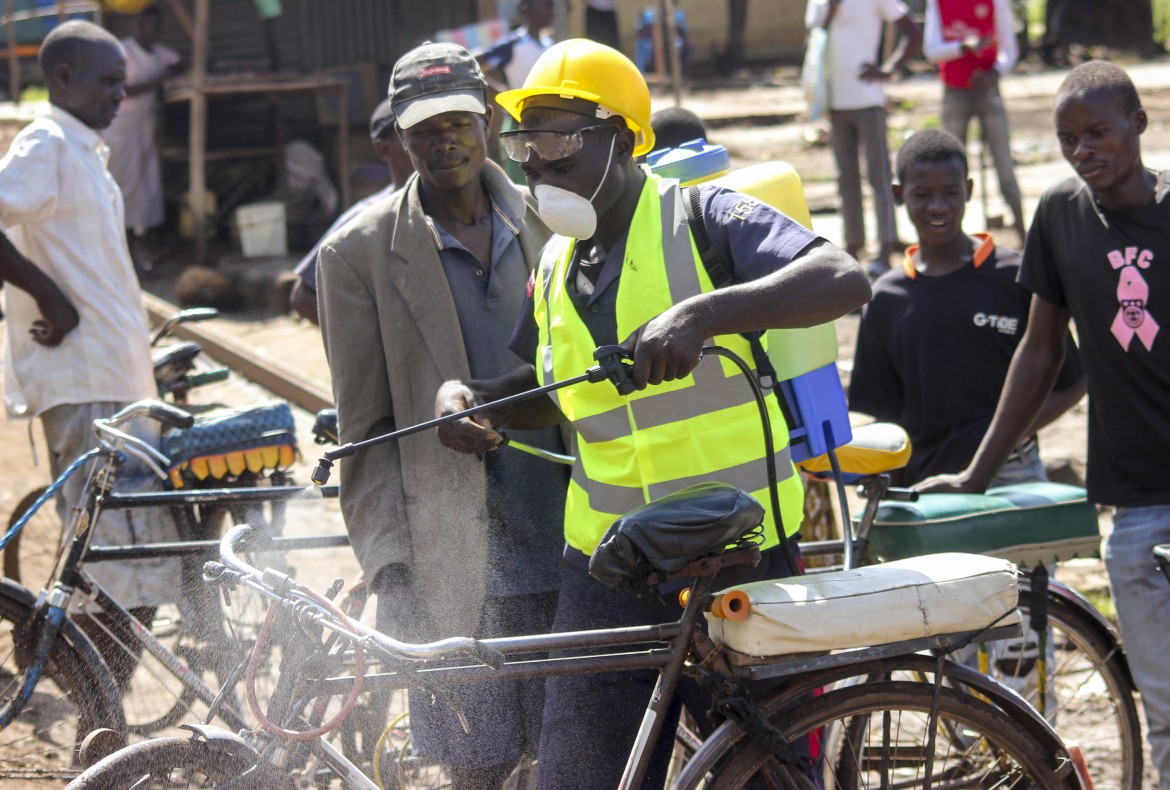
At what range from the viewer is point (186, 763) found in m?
2.67

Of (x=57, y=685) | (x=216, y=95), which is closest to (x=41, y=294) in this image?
(x=57, y=685)

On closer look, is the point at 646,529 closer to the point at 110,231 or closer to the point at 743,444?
the point at 743,444

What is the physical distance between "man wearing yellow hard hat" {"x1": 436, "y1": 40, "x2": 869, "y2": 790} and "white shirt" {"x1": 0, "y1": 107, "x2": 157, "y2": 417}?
2371 mm

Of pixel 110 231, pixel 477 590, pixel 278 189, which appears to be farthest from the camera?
pixel 278 189

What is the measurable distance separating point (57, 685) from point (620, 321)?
2.32 m

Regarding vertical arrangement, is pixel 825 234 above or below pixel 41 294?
below

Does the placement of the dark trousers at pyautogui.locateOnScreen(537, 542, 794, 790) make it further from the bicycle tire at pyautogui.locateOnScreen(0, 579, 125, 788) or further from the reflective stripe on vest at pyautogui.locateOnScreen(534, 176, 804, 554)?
the bicycle tire at pyautogui.locateOnScreen(0, 579, 125, 788)

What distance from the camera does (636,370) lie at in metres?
2.44

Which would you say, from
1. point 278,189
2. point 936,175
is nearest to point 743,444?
point 936,175

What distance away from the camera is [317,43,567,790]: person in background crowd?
340 centimetres

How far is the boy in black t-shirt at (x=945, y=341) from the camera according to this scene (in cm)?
407

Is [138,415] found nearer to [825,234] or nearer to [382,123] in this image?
[382,123]

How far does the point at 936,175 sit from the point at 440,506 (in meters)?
1.99

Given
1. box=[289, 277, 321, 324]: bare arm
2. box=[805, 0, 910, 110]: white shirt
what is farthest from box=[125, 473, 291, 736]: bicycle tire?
box=[805, 0, 910, 110]: white shirt
